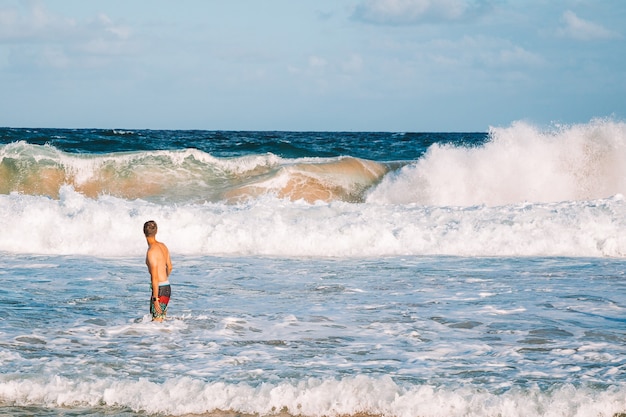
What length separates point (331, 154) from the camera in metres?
29.8

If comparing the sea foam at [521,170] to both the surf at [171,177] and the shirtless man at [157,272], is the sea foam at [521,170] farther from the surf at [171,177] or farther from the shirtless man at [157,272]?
the shirtless man at [157,272]

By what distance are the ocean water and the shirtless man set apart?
167 mm

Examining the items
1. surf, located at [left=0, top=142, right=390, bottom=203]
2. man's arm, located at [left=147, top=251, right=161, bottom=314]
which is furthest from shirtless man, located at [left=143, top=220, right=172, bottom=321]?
surf, located at [left=0, top=142, right=390, bottom=203]

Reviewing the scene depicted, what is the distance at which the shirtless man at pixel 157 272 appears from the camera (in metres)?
7.27

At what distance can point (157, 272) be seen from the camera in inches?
287

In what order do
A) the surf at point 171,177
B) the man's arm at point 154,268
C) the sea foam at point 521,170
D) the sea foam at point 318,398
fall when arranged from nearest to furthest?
the sea foam at point 318,398, the man's arm at point 154,268, the sea foam at point 521,170, the surf at point 171,177

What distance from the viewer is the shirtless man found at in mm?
7273

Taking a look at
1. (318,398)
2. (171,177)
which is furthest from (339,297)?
(171,177)

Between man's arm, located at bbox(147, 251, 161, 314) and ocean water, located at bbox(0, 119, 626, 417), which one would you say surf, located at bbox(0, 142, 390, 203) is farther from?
man's arm, located at bbox(147, 251, 161, 314)

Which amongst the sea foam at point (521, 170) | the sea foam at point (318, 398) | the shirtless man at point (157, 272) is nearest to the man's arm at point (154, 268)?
the shirtless man at point (157, 272)

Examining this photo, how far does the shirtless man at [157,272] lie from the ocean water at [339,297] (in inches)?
6.6

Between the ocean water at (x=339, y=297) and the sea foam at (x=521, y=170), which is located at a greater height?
the sea foam at (x=521, y=170)

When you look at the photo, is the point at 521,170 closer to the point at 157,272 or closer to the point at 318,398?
the point at 157,272

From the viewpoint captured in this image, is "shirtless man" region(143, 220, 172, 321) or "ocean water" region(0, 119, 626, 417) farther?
"shirtless man" region(143, 220, 172, 321)
